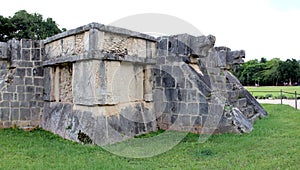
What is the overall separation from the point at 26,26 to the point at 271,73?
43216 millimetres

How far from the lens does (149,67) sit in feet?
23.8

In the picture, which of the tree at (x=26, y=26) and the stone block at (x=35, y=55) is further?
the tree at (x=26, y=26)

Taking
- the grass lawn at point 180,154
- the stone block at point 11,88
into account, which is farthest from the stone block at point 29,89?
the grass lawn at point 180,154

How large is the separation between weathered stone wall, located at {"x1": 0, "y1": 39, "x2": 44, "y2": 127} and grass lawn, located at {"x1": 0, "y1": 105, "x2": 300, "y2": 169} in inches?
37.2

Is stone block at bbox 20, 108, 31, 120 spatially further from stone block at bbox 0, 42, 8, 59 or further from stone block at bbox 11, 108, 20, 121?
stone block at bbox 0, 42, 8, 59

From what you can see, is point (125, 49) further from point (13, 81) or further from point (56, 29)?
point (56, 29)

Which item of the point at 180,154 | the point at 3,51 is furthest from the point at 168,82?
the point at 3,51

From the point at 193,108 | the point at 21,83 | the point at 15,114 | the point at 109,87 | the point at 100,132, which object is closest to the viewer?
the point at 100,132

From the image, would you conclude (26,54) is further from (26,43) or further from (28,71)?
(28,71)

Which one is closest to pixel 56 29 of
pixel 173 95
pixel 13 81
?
pixel 13 81

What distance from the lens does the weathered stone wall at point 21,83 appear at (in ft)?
23.4

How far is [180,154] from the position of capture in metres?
4.94

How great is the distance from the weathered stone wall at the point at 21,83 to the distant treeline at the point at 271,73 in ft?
127

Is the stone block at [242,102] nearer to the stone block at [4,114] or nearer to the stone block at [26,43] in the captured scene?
the stone block at [26,43]
